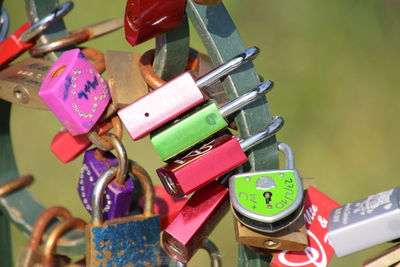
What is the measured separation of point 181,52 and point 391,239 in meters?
0.33

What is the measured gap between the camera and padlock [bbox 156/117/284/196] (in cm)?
82

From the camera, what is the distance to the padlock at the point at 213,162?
0.82m

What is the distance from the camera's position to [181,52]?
3.01 feet

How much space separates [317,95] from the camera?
2.37 m

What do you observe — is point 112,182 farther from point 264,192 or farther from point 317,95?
point 317,95

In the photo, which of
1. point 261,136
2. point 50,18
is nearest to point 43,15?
point 50,18

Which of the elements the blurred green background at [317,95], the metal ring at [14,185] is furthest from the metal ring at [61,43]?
the blurred green background at [317,95]

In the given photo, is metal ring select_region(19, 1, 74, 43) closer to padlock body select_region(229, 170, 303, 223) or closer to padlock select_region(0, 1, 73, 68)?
padlock select_region(0, 1, 73, 68)

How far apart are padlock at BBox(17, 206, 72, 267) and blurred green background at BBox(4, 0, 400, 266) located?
3.50ft

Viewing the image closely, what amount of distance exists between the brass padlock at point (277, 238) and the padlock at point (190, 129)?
10 cm

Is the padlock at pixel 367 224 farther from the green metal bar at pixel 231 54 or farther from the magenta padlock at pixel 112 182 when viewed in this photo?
the magenta padlock at pixel 112 182

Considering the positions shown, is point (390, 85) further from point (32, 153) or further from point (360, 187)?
point (32, 153)

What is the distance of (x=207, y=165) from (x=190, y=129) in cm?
5

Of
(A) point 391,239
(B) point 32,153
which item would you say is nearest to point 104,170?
(A) point 391,239
